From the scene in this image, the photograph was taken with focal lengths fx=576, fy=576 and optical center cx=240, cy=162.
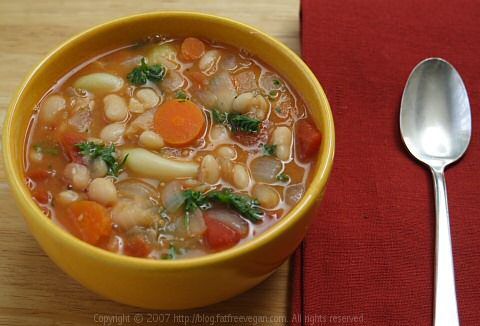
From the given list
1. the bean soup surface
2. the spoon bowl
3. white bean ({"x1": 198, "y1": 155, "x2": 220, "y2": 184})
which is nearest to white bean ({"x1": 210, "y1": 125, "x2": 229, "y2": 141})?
the bean soup surface

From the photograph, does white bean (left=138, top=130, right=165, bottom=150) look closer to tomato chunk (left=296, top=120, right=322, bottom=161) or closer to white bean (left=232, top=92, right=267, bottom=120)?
white bean (left=232, top=92, right=267, bottom=120)

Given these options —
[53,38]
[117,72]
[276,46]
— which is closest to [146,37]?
[117,72]

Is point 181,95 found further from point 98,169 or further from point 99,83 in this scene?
point 98,169

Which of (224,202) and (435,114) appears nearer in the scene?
(224,202)

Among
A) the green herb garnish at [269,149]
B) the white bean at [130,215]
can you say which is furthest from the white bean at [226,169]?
the white bean at [130,215]

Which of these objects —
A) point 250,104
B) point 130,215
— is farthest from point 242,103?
point 130,215

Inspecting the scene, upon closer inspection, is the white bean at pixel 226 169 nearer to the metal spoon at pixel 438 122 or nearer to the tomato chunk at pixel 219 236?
the tomato chunk at pixel 219 236
